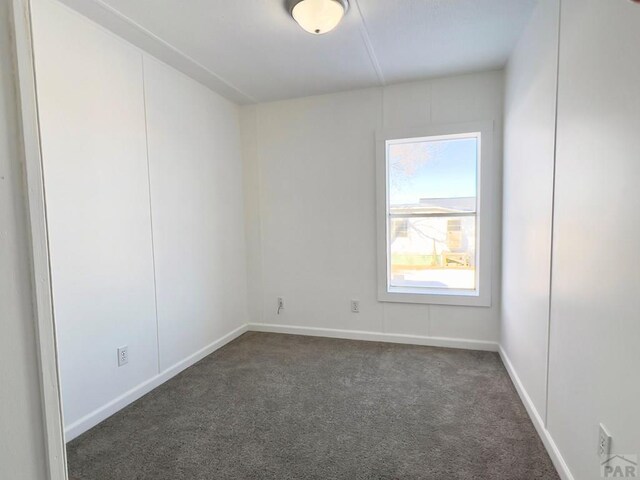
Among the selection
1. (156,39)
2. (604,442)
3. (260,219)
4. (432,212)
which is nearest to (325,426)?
(604,442)

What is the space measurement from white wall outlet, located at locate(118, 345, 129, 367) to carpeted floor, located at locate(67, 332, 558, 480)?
317 millimetres

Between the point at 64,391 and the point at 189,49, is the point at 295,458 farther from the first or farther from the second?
the point at 189,49

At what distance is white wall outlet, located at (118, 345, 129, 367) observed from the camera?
7.85 feet

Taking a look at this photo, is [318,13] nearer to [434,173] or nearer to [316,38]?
[316,38]

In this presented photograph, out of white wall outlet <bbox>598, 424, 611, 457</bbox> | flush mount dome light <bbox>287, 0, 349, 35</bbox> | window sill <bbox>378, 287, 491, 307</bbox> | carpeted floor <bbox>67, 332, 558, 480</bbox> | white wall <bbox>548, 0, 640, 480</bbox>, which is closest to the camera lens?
white wall <bbox>548, 0, 640, 480</bbox>

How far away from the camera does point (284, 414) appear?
2.27 meters

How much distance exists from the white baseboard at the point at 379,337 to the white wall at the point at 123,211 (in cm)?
61

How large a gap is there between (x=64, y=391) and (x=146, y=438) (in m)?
0.54

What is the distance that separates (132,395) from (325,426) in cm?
142

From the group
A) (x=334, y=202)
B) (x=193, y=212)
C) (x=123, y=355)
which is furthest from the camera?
(x=334, y=202)

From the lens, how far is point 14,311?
1.93 feet

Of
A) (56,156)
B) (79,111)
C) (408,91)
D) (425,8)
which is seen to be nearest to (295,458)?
(56,156)

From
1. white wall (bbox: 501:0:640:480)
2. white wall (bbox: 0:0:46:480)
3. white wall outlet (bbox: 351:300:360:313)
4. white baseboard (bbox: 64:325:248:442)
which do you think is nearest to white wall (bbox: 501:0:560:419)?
white wall (bbox: 501:0:640:480)

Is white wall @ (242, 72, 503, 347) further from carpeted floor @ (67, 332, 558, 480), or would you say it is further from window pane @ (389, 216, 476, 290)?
carpeted floor @ (67, 332, 558, 480)
